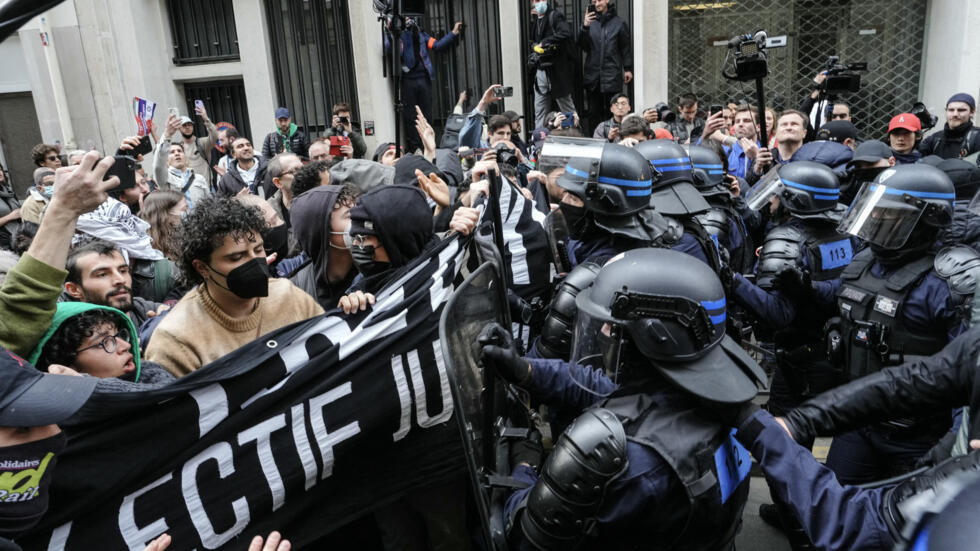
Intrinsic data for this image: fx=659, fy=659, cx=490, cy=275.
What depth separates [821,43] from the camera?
402 inches

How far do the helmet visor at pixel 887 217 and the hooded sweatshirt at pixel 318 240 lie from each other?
2.39 metres

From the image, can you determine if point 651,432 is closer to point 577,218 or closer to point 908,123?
point 577,218

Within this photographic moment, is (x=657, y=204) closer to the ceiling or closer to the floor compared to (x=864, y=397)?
closer to the ceiling

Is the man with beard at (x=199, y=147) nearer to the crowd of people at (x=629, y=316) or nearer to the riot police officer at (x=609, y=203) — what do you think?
the crowd of people at (x=629, y=316)

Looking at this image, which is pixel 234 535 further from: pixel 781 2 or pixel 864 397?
pixel 781 2

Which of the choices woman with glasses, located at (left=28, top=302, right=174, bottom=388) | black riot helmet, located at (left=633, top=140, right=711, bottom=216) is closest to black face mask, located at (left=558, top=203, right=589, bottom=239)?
black riot helmet, located at (left=633, top=140, right=711, bottom=216)

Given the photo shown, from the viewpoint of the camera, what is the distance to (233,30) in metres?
12.1

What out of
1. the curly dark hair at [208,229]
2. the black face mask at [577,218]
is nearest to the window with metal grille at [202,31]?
the black face mask at [577,218]

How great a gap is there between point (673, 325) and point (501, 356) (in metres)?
0.52

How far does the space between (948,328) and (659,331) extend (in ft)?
5.60

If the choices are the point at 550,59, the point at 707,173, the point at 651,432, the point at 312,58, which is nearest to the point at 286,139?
the point at 312,58

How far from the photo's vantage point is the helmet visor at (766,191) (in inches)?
155

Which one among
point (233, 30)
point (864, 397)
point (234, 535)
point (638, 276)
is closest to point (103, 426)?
point (234, 535)

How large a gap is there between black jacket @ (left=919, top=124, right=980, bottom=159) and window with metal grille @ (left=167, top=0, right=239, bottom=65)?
35.7ft
